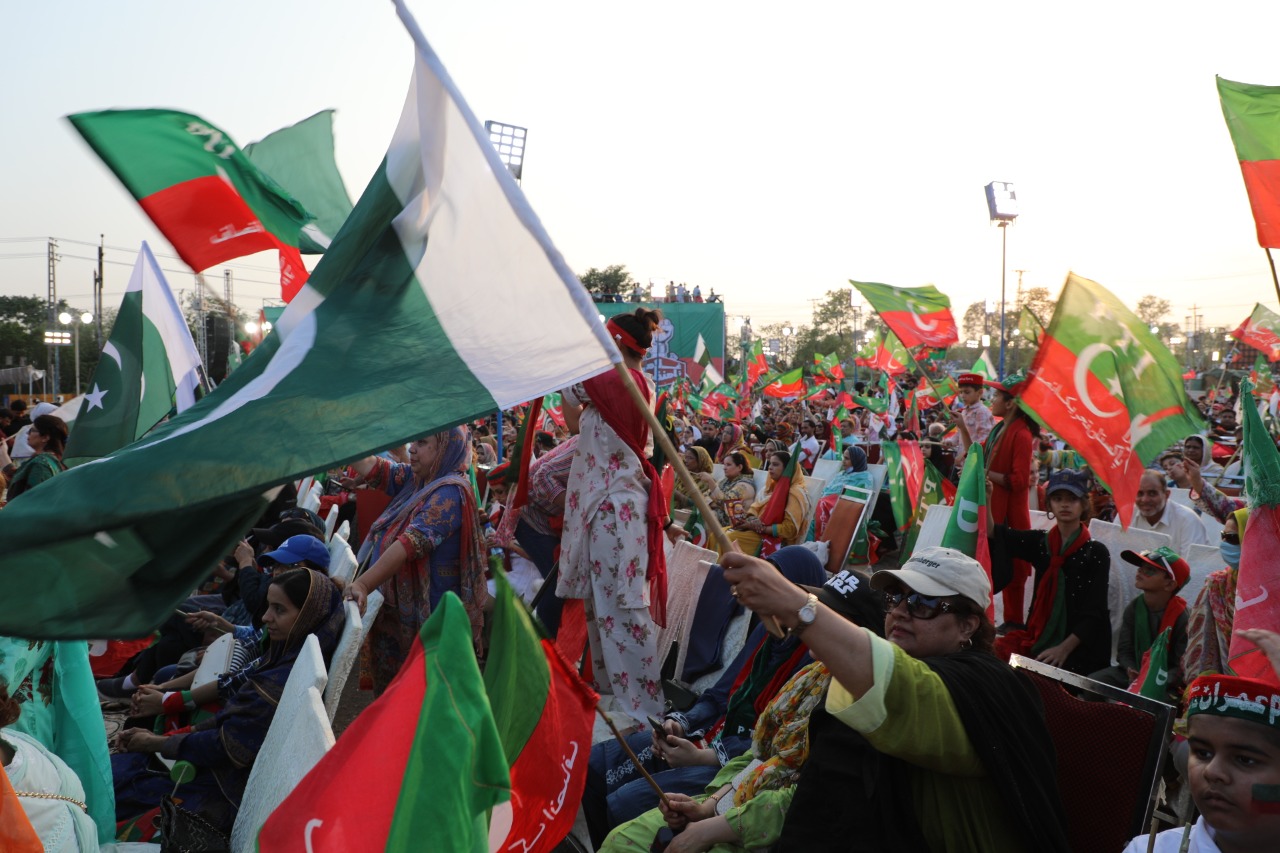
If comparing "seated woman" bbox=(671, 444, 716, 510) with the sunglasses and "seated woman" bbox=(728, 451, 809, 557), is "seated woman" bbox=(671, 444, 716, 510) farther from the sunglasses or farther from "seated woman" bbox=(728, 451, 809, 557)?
the sunglasses

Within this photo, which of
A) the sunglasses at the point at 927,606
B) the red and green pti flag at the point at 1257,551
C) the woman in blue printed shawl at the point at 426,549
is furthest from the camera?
the woman in blue printed shawl at the point at 426,549

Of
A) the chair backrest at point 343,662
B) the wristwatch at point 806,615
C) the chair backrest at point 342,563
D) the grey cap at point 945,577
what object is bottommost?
the chair backrest at point 342,563

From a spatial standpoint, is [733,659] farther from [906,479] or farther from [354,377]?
[906,479]

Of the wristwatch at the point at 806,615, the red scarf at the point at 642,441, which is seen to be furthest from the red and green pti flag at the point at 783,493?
the wristwatch at the point at 806,615

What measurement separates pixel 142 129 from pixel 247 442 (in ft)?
13.7

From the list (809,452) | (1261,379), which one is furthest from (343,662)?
(1261,379)

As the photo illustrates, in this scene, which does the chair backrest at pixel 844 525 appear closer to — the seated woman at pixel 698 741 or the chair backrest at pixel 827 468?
the chair backrest at pixel 827 468

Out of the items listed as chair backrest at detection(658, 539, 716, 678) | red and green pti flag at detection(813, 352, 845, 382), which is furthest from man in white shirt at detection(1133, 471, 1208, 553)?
red and green pti flag at detection(813, 352, 845, 382)

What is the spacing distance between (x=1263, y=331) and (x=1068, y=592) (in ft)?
45.5

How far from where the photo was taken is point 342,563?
202 inches

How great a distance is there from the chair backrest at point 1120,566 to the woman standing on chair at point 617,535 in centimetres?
228

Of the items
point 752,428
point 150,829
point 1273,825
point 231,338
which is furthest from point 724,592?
point 752,428

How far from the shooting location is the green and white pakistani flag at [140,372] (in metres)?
5.86

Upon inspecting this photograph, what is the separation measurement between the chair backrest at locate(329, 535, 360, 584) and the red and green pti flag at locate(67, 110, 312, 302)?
153 centimetres
